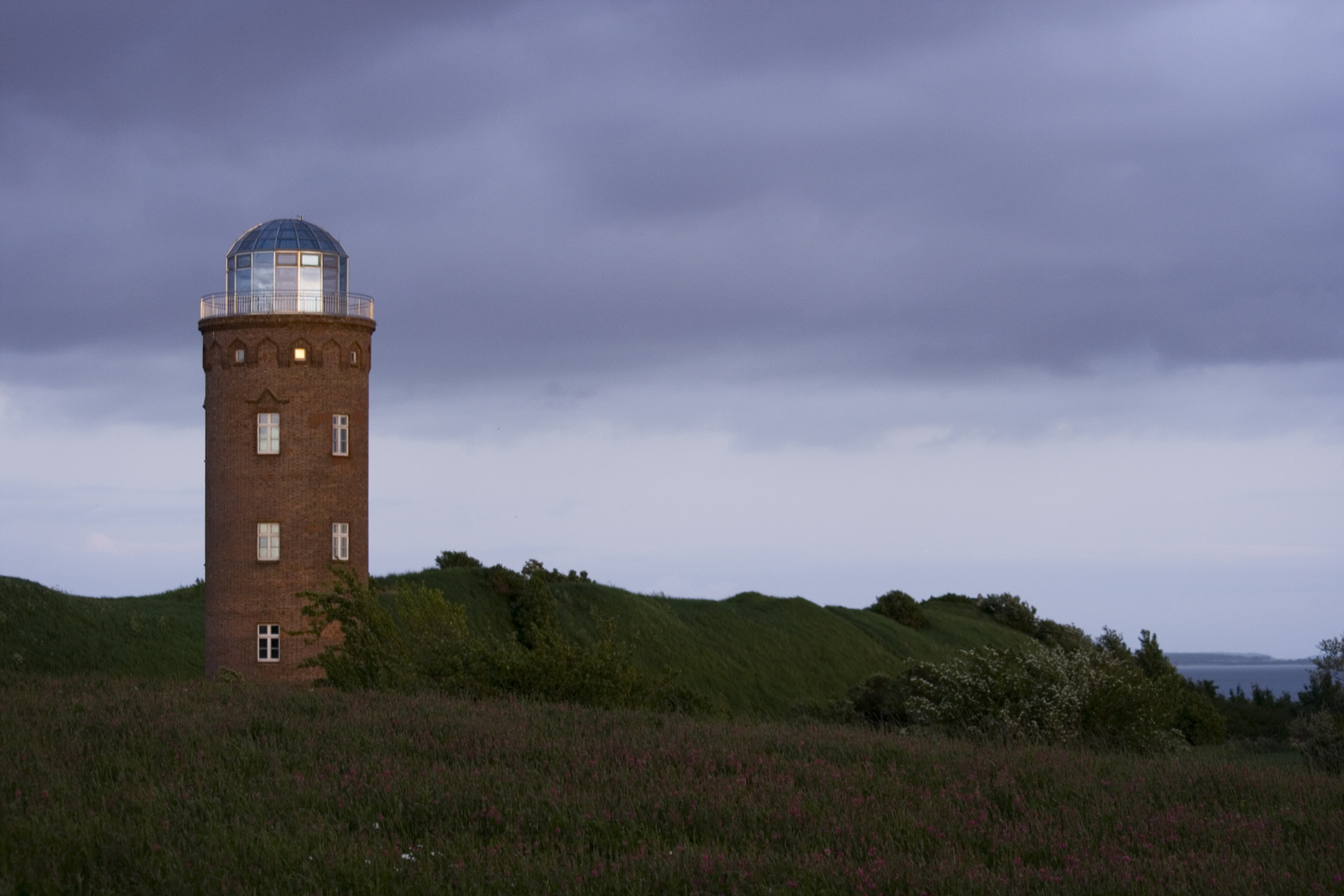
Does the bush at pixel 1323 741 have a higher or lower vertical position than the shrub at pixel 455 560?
lower

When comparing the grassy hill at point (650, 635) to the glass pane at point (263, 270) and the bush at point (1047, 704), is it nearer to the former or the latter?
the glass pane at point (263, 270)

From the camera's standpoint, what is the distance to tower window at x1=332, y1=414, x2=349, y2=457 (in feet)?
133

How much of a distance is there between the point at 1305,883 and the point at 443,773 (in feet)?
25.7

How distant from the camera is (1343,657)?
28.0 meters

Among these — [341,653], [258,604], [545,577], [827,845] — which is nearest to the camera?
[827,845]

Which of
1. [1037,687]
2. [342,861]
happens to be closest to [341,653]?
[1037,687]

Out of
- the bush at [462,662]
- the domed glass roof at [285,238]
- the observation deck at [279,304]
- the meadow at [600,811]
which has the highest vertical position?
the domed glass roof at [285,238]

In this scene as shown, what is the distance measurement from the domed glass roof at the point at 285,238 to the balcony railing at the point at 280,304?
1.45 metres

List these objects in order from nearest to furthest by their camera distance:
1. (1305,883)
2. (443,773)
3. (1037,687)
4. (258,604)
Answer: (1305,883)
(443,773)
(1037,687)
(258,604)

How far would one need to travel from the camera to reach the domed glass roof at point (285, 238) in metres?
40.8

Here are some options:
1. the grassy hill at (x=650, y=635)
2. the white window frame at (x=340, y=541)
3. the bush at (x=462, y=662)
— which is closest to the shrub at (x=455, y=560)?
the grassy hill at (x=650, y=635)

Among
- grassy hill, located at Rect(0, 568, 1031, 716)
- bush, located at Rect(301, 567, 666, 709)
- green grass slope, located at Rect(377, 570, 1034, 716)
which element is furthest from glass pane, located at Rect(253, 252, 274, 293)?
bush, located at Rect(301, 567, 666, 709)

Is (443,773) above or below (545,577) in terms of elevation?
below

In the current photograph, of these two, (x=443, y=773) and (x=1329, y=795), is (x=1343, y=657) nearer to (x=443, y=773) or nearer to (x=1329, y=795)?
(x=1329, y=795)
